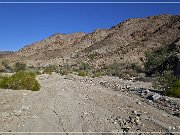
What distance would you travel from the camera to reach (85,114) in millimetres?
11531

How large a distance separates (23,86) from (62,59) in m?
62.3

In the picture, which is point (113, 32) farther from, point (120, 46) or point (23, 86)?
point (23, 86)

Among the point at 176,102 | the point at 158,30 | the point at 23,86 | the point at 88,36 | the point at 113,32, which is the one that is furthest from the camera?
the point at 88,36

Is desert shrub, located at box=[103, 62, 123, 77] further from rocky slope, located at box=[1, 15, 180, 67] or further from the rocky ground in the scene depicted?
the rocky ground

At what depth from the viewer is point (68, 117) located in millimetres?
11094

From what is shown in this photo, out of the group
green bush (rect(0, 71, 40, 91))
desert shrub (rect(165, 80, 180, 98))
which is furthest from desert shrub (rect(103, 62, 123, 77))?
desert shrub (rect(165, 80, 180, 98))

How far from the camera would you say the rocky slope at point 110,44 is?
65000 mm

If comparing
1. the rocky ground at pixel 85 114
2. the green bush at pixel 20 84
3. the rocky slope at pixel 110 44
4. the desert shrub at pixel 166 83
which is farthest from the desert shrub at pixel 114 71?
the rocky ground at pixel 85 114

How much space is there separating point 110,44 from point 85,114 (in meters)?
67.6

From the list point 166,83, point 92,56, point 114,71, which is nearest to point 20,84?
point 166,83

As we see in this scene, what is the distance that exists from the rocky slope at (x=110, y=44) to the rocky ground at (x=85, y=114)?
42.7 metres

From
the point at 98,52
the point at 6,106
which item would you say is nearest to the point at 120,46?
the point at 98,52

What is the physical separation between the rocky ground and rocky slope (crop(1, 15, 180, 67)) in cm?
4267

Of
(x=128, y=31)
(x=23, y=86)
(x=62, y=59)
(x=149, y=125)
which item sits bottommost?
(x=149, y=125)
